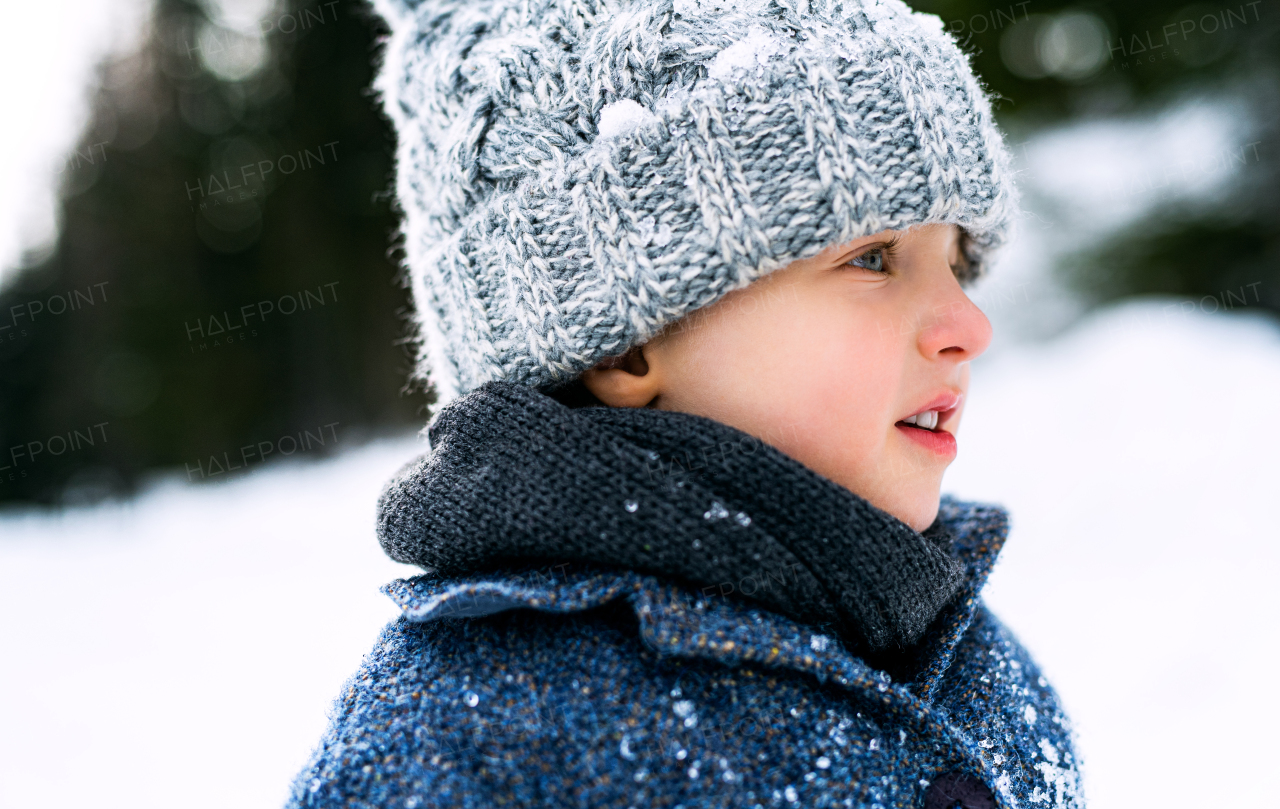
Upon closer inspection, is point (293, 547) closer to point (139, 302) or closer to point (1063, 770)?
point (139, 302)

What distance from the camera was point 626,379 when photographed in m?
1.00

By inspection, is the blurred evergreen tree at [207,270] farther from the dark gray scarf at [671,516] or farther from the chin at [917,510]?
the chin at [917,510]

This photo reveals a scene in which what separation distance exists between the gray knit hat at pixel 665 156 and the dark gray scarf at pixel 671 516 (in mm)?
134

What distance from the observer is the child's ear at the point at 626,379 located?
3.26 ft

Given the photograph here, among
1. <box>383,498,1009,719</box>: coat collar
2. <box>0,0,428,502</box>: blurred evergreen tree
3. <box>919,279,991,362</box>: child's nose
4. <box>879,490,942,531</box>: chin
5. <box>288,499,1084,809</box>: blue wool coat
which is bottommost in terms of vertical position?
<box>288,499,1084,809</box>: blue wool coat

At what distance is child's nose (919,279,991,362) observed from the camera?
3.11 ft

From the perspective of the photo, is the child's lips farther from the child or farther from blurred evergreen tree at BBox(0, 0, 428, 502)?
blurred evergreen tree at BBox(0, 0, 428, 502)

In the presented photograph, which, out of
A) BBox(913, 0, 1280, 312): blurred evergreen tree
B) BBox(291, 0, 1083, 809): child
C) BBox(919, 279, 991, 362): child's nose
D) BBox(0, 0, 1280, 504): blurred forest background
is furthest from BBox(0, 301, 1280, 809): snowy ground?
BBox(919, 279, 991, 362): child's nose

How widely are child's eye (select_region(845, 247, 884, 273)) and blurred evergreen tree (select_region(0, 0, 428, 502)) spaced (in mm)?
3500

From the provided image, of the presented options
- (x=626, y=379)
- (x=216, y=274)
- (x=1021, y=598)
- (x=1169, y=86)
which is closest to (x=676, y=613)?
(x=626, y=379)

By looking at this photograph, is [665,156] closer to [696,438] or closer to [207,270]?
[696,438]

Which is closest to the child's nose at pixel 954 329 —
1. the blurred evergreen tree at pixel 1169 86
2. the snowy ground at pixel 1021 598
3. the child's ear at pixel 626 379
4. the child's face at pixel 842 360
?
the child's face at pixel 842 360

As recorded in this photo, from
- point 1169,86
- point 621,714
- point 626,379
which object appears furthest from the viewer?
point 1169,86

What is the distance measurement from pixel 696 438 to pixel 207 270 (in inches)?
163
